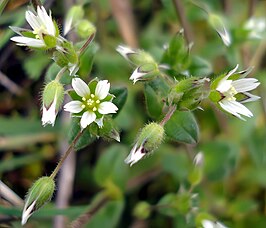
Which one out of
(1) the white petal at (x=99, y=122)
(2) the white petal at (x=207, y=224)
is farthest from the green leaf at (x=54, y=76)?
(2) the white petal at (x=207, y=224)

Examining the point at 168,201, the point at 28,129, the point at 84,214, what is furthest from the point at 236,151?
the point at 28,129

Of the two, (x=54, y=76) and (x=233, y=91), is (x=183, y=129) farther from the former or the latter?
(x=54, y=76)

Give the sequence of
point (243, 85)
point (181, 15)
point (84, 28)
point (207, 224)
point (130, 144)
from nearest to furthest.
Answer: point (243, 85) → point (207, 224) → point (84, 28) → point (181, 15) → point (130, 144)

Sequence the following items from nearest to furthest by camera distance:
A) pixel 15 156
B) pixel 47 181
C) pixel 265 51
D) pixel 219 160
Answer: pixel 47 181 < pixel 219 160 < pixel 15 156 < pixel 265 51

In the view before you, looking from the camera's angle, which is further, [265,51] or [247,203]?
[265,51]

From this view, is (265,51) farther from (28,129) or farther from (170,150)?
(28,129)

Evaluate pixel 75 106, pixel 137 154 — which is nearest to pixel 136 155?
pixel 137 154
